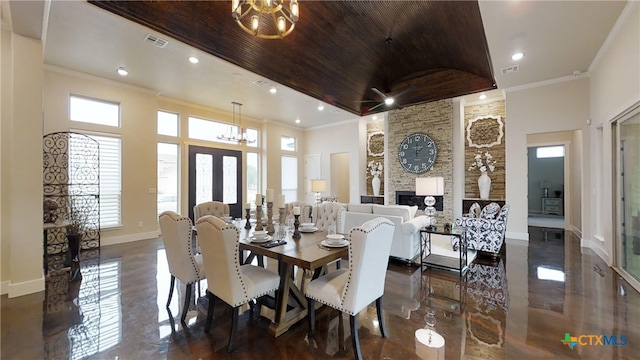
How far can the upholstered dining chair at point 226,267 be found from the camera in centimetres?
197

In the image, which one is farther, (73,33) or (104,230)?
(104,230)

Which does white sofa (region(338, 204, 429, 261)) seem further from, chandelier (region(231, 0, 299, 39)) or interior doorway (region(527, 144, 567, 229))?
interior doorway (region(527, 144, 567, 229))

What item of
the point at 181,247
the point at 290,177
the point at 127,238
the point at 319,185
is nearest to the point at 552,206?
the point at 319,185

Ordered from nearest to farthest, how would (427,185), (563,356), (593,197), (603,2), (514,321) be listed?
(563,356), (514,321), (603,2), (427,185), (593,197)

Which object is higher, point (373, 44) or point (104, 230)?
point (373, 44)

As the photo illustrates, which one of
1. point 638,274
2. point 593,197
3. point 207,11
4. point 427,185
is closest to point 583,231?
point 593,197

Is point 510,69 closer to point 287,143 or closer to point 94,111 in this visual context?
point 287,143

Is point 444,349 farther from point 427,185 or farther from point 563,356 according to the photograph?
point 427,185

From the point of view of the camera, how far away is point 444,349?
204 centimetres

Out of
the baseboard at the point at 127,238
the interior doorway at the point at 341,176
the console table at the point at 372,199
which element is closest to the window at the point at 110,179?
the baseboard at the point at 127,238

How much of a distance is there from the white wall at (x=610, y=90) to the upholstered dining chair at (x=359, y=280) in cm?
390

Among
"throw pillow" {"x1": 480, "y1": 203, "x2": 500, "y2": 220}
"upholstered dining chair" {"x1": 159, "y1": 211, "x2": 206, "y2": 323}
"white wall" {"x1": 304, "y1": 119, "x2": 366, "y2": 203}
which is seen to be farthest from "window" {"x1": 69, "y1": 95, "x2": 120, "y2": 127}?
"throw pillow" {"x1": 480, "y1": 203, "x2": 500, "y2": 220}

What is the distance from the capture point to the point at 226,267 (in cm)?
200

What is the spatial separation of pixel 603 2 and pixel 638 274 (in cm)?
344
